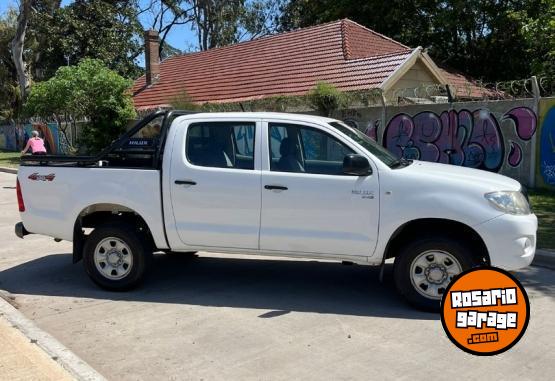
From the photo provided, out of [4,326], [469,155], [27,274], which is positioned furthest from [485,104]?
[4,326]

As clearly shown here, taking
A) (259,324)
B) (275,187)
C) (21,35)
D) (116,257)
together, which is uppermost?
(21,35)

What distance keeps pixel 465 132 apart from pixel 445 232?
8826mm

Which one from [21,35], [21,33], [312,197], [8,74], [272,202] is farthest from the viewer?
[8,74]

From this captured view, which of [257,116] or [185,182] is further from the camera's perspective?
[257,116]

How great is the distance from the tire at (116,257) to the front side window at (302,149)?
1.67m

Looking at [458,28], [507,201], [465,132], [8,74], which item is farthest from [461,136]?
[8,74]

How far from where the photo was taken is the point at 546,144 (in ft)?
39.7

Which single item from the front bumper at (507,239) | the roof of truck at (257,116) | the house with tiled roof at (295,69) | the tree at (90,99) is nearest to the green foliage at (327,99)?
the house with tiled roof at (295,69)

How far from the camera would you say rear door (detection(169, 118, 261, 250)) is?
18.2ft

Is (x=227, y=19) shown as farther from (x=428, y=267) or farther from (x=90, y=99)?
(x=428, y=267)

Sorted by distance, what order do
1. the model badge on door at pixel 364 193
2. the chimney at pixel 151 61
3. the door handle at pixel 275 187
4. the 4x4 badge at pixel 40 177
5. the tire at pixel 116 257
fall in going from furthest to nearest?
the chimney at pixel 151 61, the 4x4 badge at pixel 40 177, the tire at pixel 116 257, the door handle at pixel 275 187, the model badge on door at pixel 364 193

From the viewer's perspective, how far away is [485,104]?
12.9 m

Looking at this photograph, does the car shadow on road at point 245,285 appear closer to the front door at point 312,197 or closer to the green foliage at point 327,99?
the front door at point 312,197

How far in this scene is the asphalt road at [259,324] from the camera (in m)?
4.12
